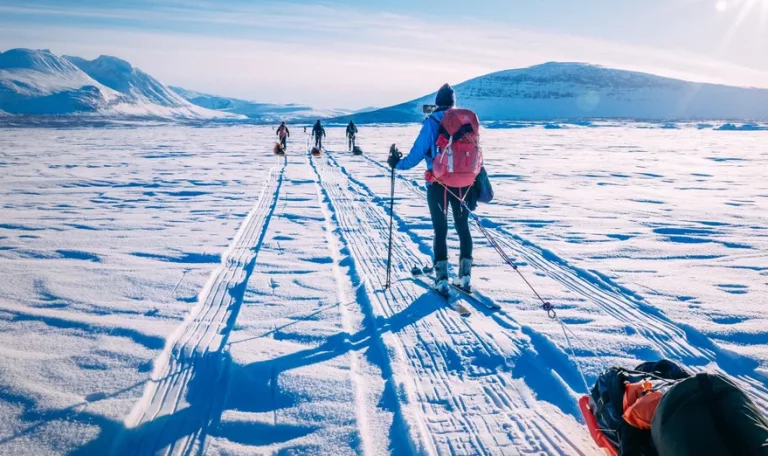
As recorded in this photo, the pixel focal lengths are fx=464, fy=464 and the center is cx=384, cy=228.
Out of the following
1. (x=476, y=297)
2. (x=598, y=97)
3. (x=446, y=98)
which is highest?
(x=598, y=97)

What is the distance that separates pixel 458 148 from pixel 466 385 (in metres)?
2.08

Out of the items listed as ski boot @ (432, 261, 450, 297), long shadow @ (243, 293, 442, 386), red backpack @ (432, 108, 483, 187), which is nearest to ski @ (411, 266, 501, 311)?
ski boot @ (432, 261, 450, 297)

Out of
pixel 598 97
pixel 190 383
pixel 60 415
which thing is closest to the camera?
pixel 60 415

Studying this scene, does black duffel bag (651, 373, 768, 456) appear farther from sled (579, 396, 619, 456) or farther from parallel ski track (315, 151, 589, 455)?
parallel ski track (315, 151, 589, 455)

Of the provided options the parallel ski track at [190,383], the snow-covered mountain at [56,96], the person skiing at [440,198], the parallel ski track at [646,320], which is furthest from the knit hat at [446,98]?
the snow-covered mountain at [56,96]

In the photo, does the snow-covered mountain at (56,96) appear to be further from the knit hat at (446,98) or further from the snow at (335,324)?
the knit hat at (446,98)

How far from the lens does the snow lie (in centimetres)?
265

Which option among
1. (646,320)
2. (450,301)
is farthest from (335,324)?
(646,320)

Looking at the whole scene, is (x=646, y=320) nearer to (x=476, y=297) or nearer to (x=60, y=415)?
(x=476, y=297)

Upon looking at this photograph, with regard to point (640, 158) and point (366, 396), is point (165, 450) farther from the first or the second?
point (640, 158)

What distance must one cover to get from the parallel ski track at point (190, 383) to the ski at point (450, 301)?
1867 mm

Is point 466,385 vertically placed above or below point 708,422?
below

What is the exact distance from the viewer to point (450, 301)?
177 inches

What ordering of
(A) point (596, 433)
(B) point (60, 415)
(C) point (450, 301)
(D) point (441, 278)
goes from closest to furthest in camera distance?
1. (A) point (596, 433)
2. (B) point (60, 415)
3. (C) point (450, 301)
4. (D) point (441, 278)
